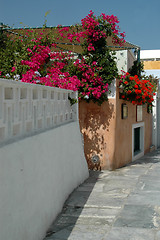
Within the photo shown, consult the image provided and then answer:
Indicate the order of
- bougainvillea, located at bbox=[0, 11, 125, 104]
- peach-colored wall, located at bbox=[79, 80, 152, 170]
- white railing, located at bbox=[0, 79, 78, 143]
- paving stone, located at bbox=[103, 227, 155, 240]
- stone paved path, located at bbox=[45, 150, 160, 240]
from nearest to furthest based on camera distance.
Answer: white railing, located at bbox=[0, 79, 78, 143] < paving stone, located at bbox=[103, 227, 155, 240] < stone paved path, located at bbox=[45, 150, 160, 240] < bougainvillea, located at bbox=[0, 11, 125, 104] < peach-colored wall, located at bbox=[79, 80, 152, 170]

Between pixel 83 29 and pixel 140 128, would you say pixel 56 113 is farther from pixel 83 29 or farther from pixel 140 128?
pixel 140 128

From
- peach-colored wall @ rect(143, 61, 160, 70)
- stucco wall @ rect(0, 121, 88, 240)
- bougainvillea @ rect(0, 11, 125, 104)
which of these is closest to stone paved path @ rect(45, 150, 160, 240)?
stucco wall @ rect(0, 121, 88, 240)

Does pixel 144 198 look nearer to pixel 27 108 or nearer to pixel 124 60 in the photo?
pixel 27 108

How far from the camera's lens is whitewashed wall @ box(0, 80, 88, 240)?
12.1 feet

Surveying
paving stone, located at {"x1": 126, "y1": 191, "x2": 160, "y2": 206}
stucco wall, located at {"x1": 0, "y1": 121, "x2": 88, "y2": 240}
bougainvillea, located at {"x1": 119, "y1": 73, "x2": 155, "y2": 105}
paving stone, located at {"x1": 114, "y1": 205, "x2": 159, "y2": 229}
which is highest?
bougainvillea, located at {"x1": 119, "y1": 73, "x2": 155, "y2": 105}

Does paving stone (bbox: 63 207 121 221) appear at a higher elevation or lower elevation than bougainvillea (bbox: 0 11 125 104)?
lower

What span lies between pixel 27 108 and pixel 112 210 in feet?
8.42

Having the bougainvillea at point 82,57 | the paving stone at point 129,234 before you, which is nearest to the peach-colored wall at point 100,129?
the bougainvillea at point 82,57

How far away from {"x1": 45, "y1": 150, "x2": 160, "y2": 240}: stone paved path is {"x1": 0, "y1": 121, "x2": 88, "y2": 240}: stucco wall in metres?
0.26

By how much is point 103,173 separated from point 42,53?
12.8 ft

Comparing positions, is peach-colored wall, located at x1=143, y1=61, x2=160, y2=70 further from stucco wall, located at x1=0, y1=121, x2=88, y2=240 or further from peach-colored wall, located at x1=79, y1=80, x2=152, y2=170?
stucco wall, located at x1=0, y1=121, x2=88, y2=240

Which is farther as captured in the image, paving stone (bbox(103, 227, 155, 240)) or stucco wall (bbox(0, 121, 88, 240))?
paving stone (bbox(103, 227, 155, 240))

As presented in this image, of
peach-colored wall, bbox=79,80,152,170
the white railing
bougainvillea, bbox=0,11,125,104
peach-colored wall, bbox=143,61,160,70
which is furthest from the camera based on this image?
peach-colored wall, bbox=143,61,160,70

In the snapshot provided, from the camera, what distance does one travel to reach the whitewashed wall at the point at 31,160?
368 cm
